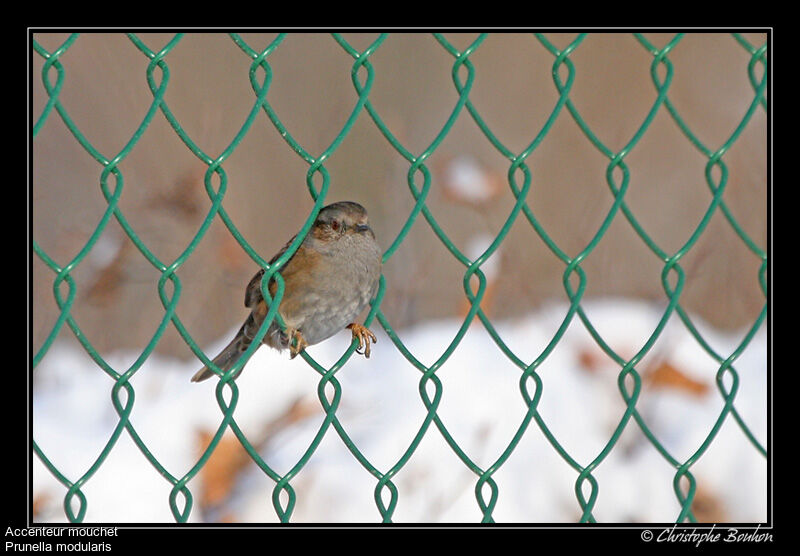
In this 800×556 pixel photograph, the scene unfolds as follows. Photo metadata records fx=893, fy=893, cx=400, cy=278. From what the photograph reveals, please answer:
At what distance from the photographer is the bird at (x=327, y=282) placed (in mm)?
2787

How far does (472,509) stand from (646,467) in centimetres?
94

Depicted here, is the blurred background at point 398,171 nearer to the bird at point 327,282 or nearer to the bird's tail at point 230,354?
the bird at point 327,282

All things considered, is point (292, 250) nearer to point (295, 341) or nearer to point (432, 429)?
point (295, 341)

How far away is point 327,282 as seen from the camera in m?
2.80

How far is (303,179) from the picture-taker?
12.9 feet

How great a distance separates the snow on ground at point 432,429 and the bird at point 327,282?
52cm

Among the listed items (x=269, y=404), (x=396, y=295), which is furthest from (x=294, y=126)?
(x=269, y=404)

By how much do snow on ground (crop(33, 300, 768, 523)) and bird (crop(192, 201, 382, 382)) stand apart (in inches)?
20.4

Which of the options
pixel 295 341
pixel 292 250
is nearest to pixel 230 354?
pixel 295 341

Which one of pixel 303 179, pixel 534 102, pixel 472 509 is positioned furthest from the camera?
pixel 534 102

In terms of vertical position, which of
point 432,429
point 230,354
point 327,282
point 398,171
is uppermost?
point 398,171

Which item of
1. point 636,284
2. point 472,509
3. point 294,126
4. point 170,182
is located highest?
point 294,126

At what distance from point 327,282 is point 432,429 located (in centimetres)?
131
